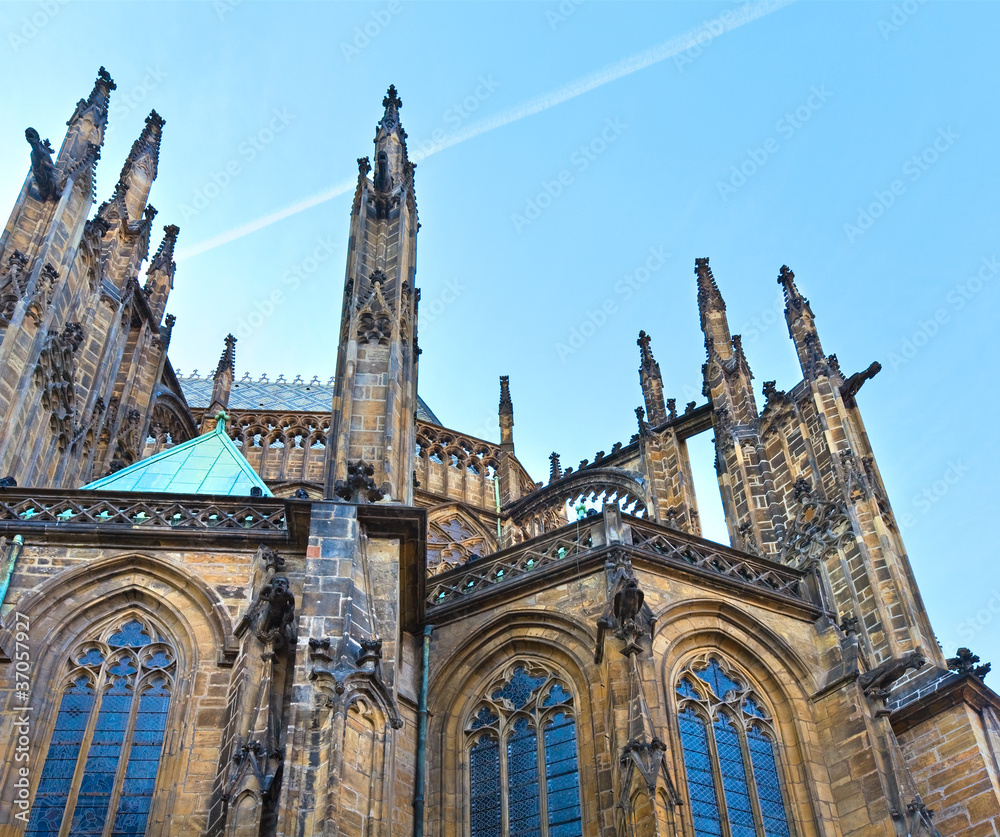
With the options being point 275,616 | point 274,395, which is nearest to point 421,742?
point 275,616

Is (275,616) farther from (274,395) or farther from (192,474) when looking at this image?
(274,395)

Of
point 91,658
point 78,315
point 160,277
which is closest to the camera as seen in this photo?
point 91,658

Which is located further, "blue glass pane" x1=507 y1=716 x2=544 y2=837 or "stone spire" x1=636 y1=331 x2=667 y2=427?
"stone spire" x1=636 y1=331 x2=667 y2=427

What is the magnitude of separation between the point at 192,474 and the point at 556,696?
23.2ft

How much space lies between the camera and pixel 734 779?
15.6 metres

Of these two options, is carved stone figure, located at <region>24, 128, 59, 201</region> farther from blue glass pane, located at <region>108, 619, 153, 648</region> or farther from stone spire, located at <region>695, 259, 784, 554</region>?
stone spire, located at <region>695, 259, 784, 554</region>

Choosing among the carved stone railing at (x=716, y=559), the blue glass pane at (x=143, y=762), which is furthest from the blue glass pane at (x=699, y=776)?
the blue glass pane at (x=143, y=762)

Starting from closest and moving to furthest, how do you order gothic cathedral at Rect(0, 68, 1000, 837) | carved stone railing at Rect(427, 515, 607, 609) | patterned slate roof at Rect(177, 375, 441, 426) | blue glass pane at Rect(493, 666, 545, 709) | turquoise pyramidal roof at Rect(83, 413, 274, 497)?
gothic cathedral at Rect(0, 68, 1000, 837), blue glass pane at Rect(493, 666, 545, 709), carved stone railing at Rect(427, 515, 607, 609), turquoise pyramidal roof at Rect(83, 413, 274, 497), patterned slate roof at Rect(177, 375, 441, 426)

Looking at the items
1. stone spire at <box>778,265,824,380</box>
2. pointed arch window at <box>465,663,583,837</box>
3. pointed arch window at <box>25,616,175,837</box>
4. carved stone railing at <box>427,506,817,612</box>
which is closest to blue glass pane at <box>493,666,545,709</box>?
pointed arch window at <box>465,663,583,837</box>

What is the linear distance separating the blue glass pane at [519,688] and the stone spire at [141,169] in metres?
15.3

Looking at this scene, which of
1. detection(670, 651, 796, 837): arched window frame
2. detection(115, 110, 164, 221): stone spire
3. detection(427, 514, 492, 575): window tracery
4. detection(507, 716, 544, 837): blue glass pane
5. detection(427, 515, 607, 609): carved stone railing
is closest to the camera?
detection(507, 716, 544, 837): blue glass pane

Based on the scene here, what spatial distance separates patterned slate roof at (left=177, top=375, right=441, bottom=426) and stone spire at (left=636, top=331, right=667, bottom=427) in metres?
7.21

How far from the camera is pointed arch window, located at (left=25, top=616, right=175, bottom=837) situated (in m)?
13.9

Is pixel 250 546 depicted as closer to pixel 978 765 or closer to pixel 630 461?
pixel 978 765
